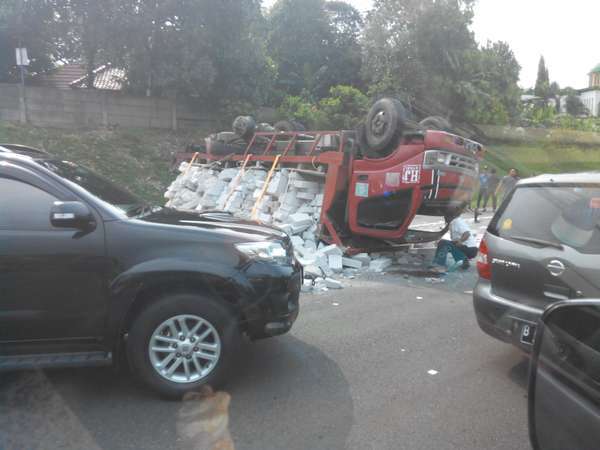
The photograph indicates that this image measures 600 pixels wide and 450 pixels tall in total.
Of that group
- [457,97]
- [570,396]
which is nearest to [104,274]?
[570,396]

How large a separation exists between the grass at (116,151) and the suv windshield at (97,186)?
32.5 feet

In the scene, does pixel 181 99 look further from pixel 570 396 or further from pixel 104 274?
pixel 570 396

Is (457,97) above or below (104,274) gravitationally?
above

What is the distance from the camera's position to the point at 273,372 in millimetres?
4020

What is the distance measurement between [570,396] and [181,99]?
60.7 feet

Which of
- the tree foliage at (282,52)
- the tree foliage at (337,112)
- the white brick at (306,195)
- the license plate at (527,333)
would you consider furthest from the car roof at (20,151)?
the tree foliage at (337,112)

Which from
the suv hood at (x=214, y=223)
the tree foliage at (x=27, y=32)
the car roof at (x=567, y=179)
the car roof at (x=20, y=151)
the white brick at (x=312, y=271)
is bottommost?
the white brick at (x=312, y=271)

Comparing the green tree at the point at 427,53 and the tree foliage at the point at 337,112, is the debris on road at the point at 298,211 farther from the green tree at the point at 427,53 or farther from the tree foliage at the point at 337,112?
the green tree at the point at 427,53

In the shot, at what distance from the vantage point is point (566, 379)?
6.49 feet

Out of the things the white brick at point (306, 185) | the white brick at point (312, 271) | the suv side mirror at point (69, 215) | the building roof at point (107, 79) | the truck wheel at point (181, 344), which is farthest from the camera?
the building roof at point (107, 79)

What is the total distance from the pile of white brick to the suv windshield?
283cm

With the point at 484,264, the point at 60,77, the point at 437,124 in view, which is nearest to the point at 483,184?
the point at 437,124

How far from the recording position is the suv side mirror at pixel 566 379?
185 cm

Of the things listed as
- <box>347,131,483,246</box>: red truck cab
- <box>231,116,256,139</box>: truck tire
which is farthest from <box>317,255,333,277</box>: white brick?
<box>231,116,256,139</box>: truck tire
